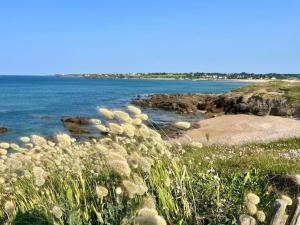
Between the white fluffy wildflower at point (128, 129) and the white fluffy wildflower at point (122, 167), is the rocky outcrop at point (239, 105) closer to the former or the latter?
the white fluffy wildflower at point (128, 129)

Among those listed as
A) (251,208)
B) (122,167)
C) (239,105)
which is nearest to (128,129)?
(122,167)

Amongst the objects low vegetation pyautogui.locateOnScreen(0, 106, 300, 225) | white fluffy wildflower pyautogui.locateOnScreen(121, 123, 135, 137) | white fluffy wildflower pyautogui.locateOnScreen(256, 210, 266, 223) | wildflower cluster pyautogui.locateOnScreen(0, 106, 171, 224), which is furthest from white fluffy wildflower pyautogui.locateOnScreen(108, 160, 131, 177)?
white fluffy wildflower pyautogui.locateOnScreen(256, 210, 266, 223)

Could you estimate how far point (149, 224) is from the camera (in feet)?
9.84

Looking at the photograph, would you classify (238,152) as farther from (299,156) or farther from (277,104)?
(277,104)

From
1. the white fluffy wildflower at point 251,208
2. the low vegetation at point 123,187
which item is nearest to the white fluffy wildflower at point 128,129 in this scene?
the low vegetation at point 123,187

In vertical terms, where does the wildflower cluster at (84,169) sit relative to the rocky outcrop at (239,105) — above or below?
above

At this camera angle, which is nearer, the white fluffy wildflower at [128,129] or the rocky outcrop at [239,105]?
the white fluffy wildflower at [128,129]

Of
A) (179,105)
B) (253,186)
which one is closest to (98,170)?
(253,186)

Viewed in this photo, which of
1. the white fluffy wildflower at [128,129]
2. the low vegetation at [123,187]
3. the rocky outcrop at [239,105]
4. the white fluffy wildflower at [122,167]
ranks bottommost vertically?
the rocky outcrop at [239,105]

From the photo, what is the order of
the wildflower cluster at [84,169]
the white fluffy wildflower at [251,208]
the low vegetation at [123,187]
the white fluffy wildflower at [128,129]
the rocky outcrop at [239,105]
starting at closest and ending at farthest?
the white fluffy wildflower at [251,208] < the low vegetation at [123,187] < the wildflower cluster at [84,169] < the white fluffy wildflower at [128,129] < the rocky outcrop at [239,105]

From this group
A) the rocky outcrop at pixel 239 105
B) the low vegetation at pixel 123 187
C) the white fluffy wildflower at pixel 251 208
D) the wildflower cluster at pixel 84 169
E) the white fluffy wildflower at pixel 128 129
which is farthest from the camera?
the rocky outcrop at pixel 239 105

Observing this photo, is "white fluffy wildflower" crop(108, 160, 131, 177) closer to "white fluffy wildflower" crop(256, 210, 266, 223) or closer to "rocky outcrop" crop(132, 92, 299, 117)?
"white fluffy wildflower" crop(256, 210, 266, 223)

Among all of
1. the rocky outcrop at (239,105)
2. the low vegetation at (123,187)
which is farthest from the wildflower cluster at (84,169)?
the rocky outcrop at (239,105)

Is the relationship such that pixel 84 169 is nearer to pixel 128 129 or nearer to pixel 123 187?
pixel 128 129
